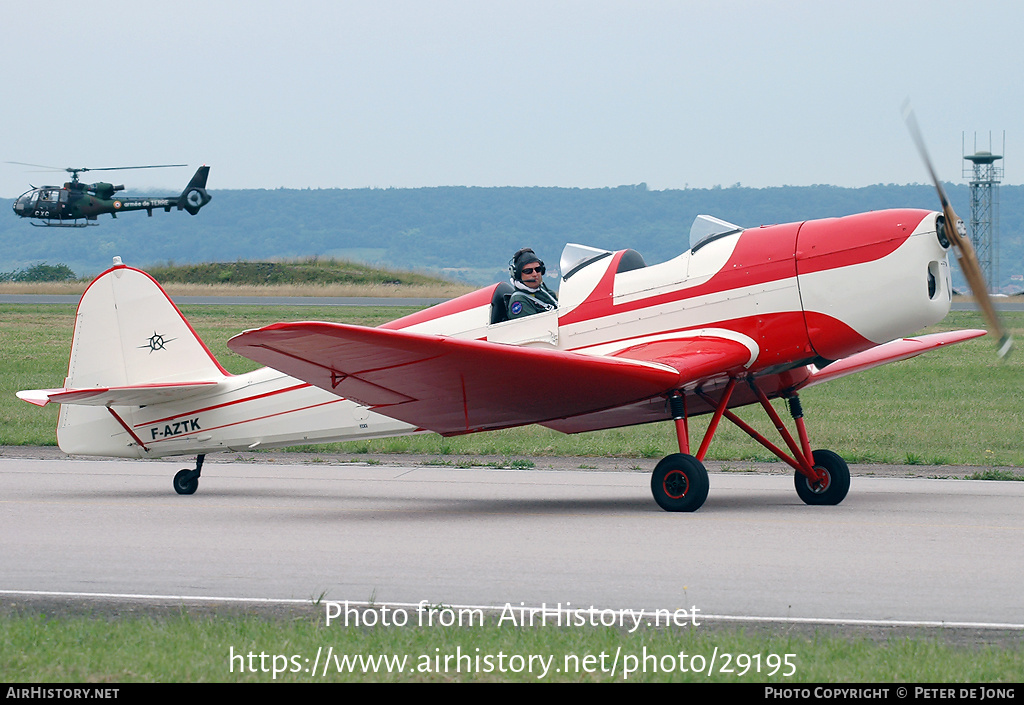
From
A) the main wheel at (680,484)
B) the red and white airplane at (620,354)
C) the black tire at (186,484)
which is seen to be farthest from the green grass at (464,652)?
the black tire at (186,484)

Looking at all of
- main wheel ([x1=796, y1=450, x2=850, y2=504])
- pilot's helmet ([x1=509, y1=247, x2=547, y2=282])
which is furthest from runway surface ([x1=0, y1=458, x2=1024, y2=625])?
pilot's helmet ([x1=509, y1=247, x2=547, y2=282])

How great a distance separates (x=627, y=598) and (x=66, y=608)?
10.4 feet

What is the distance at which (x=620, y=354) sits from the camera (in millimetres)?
9555

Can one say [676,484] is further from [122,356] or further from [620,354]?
[122,356]

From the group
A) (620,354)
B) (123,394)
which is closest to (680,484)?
(620,354)

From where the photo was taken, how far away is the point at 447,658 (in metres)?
4.81

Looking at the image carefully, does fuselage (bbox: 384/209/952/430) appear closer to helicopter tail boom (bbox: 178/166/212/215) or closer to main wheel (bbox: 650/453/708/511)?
main wheel (bbox: 650/453/708/511)

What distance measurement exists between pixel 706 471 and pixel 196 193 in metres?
70.7

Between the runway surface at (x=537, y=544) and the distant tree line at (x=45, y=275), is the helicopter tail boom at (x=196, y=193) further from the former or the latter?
the runway surface at (x=537, y=544)

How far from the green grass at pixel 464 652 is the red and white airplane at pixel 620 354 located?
9.13 ft

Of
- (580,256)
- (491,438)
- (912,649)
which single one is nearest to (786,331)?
(580,256)

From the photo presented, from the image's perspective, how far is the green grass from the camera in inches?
180

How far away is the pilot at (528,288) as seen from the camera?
10.2 meters

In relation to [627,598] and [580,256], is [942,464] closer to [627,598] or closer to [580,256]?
[580,256]
